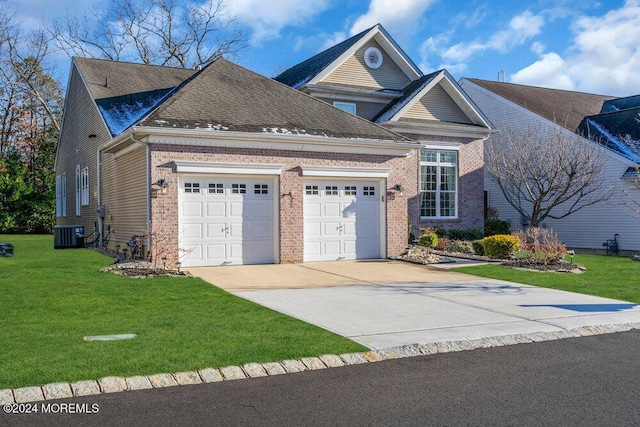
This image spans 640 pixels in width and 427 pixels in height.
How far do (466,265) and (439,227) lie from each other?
6481 millimetres

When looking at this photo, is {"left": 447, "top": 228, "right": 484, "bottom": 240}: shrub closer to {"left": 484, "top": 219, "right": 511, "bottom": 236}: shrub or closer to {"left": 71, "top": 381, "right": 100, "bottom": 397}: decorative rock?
{"left": 484, "top": 219, "right": 511, "bottom": 236}: shrub

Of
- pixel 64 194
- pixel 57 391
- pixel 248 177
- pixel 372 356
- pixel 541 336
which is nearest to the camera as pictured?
pixel 57 391

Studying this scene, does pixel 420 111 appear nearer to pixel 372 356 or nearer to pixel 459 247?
pixel 459 247

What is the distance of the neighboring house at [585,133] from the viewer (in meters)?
23.0

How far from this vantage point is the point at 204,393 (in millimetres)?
5434

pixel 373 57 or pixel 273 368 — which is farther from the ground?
pixel 373 57

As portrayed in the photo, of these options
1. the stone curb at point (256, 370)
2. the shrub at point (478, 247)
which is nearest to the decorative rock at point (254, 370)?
the stone curb at point (256, 370)

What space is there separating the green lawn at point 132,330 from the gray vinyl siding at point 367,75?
12.8 metres

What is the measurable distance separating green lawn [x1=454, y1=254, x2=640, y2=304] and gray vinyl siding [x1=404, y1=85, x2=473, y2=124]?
8204 millimetres

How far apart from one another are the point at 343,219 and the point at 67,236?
1040 cm

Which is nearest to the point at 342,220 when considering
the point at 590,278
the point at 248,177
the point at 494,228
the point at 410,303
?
the point at 248,177

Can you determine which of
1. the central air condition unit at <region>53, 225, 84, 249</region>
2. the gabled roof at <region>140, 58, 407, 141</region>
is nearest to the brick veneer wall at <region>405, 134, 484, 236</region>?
the gabled roof at <region>140, 58, 407, 141</region>

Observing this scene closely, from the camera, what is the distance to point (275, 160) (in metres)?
16.0

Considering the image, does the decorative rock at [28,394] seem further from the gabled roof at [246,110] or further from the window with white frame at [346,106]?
the window with white frame at [346,106]
